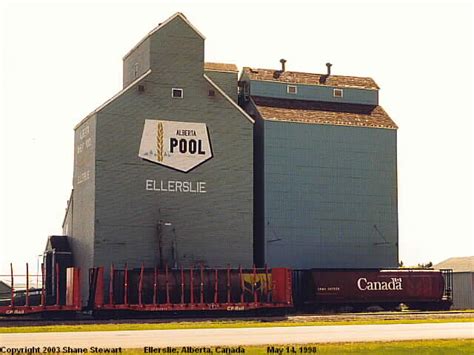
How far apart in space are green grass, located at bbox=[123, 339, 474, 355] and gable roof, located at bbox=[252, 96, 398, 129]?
118ft

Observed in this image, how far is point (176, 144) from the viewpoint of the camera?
59.8 meters

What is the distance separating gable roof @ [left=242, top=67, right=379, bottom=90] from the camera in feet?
224

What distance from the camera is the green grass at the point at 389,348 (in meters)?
26.7

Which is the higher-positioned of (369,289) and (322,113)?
(322,113)

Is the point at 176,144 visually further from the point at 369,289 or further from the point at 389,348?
the point at 389,348

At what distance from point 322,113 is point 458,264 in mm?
31023

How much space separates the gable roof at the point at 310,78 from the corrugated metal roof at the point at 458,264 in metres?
24.9

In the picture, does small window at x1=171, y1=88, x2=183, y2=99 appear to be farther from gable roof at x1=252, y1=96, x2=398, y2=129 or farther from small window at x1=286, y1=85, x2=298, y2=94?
small window at x1=286, y1=85, x2=298, y2=94

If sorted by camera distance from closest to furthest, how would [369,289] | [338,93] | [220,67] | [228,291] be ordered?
1. [228,291]
2. [369,289]
3. [220,67]
4. [338,93]

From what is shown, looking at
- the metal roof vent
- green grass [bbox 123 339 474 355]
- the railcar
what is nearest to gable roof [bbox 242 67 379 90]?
the metal roof vent

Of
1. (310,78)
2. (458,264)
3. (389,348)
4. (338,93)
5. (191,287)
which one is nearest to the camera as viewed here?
(389,348)

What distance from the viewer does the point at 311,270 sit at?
58.4m

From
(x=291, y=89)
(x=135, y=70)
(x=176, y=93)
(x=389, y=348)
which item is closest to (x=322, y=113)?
(x=291, y=89)

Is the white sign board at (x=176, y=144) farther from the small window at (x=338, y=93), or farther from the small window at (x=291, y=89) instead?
the small window at (x=338, y=93)
